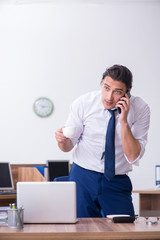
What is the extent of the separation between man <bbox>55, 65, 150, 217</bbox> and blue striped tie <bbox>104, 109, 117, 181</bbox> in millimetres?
26

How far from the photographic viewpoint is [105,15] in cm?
724

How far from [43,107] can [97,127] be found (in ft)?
14.7

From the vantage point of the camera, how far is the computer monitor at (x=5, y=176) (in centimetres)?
453

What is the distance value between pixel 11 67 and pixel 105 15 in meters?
1.85

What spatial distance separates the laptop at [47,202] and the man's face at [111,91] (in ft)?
2.34

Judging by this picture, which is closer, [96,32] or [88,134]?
[88,134]

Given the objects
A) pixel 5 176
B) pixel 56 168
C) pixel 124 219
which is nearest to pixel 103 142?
pixel 124 219

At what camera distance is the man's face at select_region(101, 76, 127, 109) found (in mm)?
2484

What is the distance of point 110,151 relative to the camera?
8.22 feet

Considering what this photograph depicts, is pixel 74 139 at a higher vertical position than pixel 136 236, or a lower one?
higher

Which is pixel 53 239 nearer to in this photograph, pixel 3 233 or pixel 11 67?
pixel 3 233

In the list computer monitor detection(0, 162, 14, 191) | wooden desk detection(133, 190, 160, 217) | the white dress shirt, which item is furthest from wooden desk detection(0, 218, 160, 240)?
wooden desk detection(133, 190, 160, 217)

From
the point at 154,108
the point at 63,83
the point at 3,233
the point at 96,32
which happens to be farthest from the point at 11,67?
the point at 3,233

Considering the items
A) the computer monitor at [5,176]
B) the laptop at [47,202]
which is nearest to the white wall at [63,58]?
the computer monitor at [5,176]
